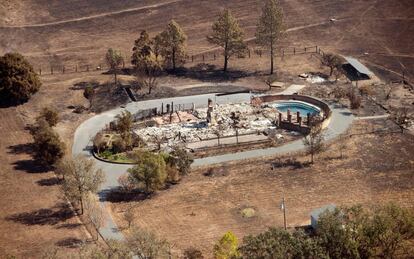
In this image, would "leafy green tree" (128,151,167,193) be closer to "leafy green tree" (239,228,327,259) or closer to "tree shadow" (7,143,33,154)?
"tree shadow" (7,143,33,154)

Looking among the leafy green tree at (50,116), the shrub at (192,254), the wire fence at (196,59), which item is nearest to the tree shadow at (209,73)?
the wire fence at (196,59)

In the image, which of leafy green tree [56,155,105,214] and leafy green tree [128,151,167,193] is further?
leafy green tree [128,151,167,193]

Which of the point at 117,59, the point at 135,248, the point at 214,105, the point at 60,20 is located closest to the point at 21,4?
the point at 60,20

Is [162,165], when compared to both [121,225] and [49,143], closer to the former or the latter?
[121,225]

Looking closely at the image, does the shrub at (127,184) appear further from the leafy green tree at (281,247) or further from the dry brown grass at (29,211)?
the leafy green tree at (281,247)

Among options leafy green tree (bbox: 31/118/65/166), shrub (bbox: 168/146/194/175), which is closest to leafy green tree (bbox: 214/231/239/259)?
shrub (bbox: 168/146/194/175)

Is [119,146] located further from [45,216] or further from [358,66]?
[358,66]

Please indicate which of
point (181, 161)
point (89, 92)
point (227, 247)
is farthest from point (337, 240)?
point (89, 92)
